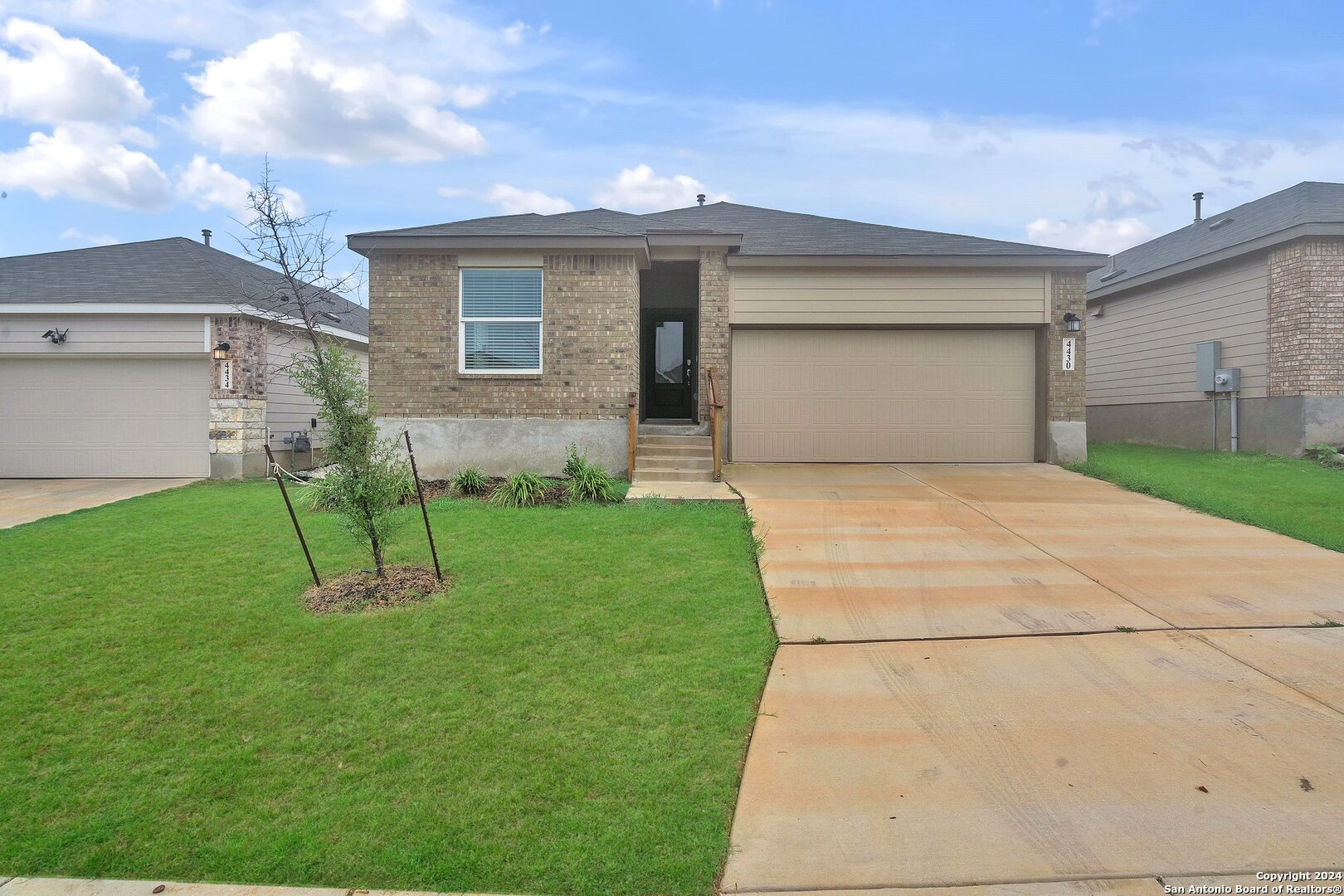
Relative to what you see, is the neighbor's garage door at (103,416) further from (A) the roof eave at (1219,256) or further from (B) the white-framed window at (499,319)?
(A) the roof eave at (1219,256)

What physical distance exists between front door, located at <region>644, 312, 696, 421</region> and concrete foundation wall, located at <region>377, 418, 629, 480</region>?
2845mm

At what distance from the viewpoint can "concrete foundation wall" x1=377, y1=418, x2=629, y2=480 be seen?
400 inches

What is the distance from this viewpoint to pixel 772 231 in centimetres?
1275

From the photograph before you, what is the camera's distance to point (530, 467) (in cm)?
1018

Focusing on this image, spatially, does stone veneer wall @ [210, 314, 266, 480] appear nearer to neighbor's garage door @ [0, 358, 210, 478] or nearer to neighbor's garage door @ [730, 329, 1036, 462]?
neighbor's garage door @ [0, 358, 210, 478]

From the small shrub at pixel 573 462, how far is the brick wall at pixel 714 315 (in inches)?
89.5

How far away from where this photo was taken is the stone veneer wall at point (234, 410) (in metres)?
11.6

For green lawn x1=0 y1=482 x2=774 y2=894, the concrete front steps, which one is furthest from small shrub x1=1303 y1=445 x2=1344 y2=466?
green lawn x1=0 y1=482 x2=774 y2=894

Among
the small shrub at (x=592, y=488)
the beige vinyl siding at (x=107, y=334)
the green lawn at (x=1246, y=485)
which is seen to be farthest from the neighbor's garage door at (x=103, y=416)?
the green lawn at (x=1246, y=485)

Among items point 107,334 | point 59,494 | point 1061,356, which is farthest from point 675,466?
point 107,334

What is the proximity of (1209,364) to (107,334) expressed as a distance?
18967 mm

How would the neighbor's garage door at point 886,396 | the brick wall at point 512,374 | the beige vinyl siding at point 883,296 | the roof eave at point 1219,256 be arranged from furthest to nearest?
1. the neighbor's garage door at point 886,396
2. the beige vinyl siding at point 883,296
3. the roof eave at point 1219,256
4. the brick wall at point 512,374

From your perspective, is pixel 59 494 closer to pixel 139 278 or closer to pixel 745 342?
pixel 139 278

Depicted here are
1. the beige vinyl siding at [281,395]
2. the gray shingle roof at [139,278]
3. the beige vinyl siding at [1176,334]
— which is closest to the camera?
the gray shingle roof at [139,278]
